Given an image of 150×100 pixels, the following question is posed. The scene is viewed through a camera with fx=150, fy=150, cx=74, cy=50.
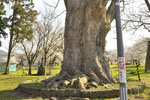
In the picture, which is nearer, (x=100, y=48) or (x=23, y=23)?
(x=100, y=48)

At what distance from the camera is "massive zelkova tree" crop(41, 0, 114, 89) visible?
7.38 meters

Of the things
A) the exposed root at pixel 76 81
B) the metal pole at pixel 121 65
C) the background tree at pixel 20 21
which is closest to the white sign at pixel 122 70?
the metal pole at pixel 121 65

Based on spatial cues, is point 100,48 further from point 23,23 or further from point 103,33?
point 23,23

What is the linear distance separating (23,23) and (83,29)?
16634 millimetres

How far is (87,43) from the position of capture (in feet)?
25.0

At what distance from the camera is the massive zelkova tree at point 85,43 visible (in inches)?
291

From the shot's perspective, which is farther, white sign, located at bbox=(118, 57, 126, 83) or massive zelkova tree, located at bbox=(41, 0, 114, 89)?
massive zelkova tree, located at bbox=(41, 0, 114, 89)

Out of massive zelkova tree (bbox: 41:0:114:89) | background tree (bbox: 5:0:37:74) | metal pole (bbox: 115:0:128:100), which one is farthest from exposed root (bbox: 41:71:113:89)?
background tree (bbox: 5:0:37:74)

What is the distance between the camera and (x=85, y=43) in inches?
301

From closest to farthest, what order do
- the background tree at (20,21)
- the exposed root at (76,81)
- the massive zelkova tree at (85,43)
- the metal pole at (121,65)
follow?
the metal pole at (121,65), the exposed root at (76,81), the massive zelkova tree at (85,43), the background tree at (20,21)

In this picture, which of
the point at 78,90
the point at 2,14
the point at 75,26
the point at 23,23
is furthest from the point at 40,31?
the point at 78,90

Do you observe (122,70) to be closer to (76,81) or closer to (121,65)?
(121,65)

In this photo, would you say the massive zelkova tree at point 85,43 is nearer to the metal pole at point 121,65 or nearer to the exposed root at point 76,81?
the exposed root at point 76,81

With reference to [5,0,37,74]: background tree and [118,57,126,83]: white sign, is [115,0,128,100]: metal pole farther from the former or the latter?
[5,0,37,74]: background tree
